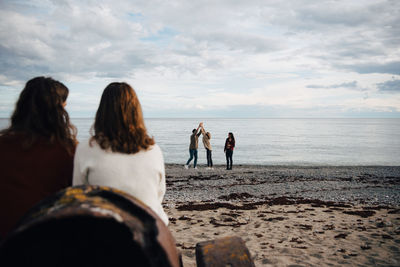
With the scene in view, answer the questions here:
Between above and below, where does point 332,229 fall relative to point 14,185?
below

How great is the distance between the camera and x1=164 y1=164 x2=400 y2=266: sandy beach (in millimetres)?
4852

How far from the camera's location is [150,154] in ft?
6.72

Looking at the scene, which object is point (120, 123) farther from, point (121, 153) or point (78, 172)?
point (78, 172)

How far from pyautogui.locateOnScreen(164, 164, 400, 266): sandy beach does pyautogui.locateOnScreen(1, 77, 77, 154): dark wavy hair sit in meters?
3.27

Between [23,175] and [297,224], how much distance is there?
6.21 meters

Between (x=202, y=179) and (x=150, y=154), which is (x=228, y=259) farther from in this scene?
(x=202, y=179)

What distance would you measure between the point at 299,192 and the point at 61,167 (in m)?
11.5

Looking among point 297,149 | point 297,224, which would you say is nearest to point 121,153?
point 297,224

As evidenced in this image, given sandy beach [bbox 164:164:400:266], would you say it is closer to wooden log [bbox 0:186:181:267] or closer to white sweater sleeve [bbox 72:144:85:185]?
white sweater sleeve [bbox 72:144:85:185]

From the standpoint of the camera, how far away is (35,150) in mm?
1994

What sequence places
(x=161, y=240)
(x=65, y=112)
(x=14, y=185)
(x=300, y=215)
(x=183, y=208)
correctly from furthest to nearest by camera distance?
(x=183, y=208) → (x=300, y=215) → (x=65, y=112) → (x=14, y=185) → (x=161, y=240)

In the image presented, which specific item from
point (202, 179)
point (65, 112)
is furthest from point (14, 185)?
point (202, 179)

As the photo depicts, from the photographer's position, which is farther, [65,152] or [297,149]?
[297,149]

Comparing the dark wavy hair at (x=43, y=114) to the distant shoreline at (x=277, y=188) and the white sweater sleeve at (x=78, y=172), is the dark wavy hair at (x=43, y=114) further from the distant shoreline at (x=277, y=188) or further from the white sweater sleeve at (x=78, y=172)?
the distant shoreline at (x=277, y=188)
